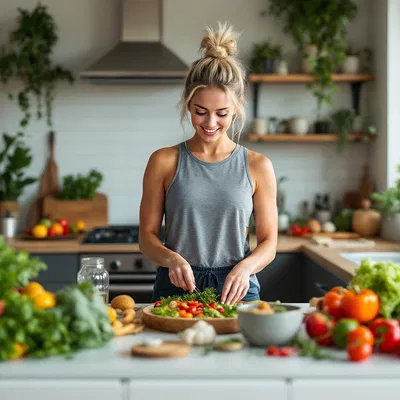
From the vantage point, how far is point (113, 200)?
→ 213 inches

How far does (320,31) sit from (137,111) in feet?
4.62

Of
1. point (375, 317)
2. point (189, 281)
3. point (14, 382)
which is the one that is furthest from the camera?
point (189, 281)

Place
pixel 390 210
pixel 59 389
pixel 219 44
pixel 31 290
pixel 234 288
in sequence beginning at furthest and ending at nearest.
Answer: pixel 390 210 → pixel 219 44 → pixel 234 288 → pixel 31 290 → pixel 59 389

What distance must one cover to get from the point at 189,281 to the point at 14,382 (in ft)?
2.51

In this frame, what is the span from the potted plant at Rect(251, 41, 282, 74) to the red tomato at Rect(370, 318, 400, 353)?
3.47m

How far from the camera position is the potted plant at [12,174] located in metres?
5.20

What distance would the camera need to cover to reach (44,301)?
6.11 ft

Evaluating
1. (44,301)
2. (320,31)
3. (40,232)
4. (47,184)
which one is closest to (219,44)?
(44,301)

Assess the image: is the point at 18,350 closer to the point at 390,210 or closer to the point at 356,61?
the point at 390,210

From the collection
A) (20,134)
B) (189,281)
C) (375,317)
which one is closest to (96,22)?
(20,134)

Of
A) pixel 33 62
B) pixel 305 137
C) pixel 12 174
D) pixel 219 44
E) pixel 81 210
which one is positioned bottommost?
pixel 81 210

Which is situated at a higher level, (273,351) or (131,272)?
(273,351)

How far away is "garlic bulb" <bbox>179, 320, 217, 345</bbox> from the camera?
6.36 ft

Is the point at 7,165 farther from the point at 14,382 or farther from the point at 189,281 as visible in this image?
the point at 14,382
